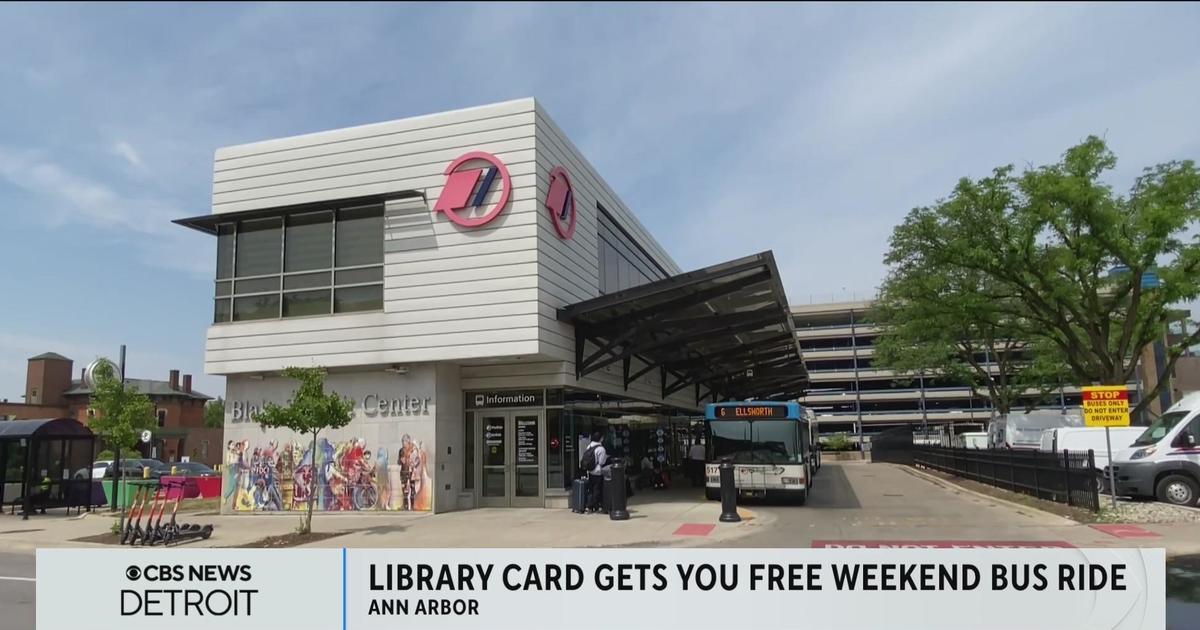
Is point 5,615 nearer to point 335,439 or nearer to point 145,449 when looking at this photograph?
point 335,439

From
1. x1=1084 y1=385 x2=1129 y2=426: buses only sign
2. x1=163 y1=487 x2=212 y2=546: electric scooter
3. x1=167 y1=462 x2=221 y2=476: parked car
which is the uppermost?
x1=1084 y1=385 x2=1129 y2=426: buses only sign

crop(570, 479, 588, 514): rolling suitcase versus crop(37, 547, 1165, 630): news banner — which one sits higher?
crop(37, 547, 1165, 630): news banner

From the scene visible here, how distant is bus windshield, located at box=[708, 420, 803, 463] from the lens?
19469mm

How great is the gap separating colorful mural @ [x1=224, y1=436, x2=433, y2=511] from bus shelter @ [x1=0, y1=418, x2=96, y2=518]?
200 inches

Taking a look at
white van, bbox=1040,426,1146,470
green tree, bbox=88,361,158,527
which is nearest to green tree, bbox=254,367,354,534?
green tree, bbox=88,361,158,527

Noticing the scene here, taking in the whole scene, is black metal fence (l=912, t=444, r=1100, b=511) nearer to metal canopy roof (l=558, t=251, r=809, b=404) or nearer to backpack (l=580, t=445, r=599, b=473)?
metal canopy roof (l=558, t=251, r=809, b=404)

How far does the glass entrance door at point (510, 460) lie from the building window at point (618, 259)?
5.19m

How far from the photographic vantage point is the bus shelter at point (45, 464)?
71.4 ft

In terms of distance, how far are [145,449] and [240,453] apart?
47728 mm

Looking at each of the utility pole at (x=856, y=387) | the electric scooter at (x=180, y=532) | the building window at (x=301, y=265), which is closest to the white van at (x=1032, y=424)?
the building window at (x=301, y=265)

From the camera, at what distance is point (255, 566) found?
4117 millimetres

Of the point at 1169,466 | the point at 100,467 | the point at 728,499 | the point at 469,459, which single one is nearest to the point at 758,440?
the point at 728,499

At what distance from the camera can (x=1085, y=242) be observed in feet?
87.5

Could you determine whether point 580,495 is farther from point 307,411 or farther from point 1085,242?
point 1085,242
